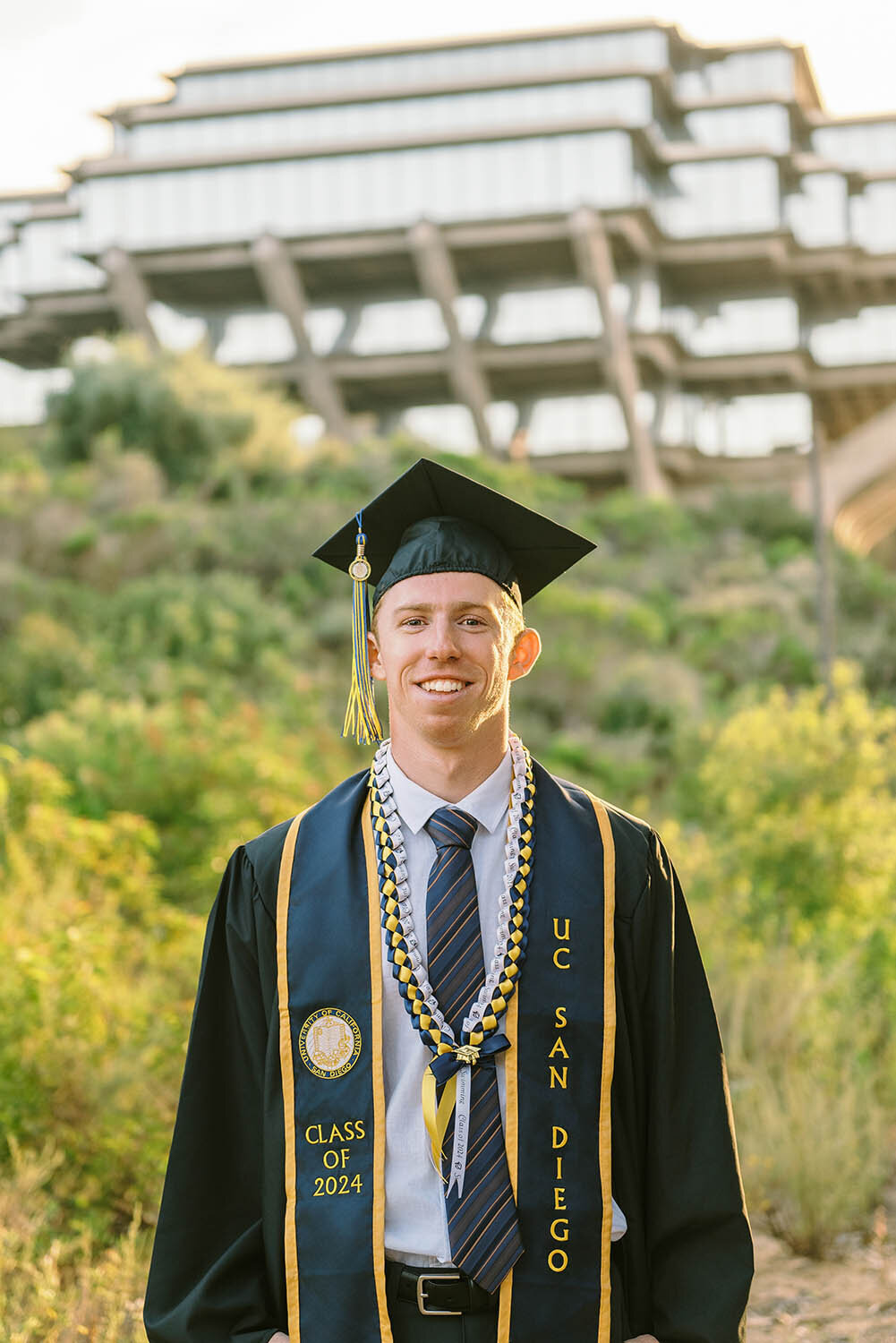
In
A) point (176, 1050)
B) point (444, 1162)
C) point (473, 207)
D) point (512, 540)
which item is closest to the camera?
point (444, 1162)

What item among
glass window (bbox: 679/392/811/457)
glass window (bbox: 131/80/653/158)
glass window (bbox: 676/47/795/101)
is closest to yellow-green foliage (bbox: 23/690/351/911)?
glass window (bbox: 131/80/653/158)

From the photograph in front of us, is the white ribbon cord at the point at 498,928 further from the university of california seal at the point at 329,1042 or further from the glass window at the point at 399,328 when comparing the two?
the glass window at the point at 399,328

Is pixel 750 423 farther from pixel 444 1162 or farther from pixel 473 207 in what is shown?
pixel 444 1162

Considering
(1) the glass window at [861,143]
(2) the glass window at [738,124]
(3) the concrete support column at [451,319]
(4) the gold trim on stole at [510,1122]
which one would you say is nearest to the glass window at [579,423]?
(3) the concrete support column at [451,319]

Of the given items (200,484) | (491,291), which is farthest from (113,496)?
(491,291)

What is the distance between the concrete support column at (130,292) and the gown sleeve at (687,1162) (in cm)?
4420

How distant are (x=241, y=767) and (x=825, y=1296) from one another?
6948 mm

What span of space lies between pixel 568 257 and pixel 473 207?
3378 mm

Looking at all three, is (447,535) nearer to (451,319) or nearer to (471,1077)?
(471,1077)

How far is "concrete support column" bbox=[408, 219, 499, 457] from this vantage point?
42.4 metres

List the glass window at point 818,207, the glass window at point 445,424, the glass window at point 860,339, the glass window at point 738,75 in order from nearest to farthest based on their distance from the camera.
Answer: the glass window at point 445,424
the glass window at point 818,207
the glass window at point 860,339
the glass window at point 738,75

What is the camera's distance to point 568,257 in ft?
144

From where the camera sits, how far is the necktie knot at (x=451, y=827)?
8.73ft

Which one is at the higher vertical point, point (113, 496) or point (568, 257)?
point (568, 257)
